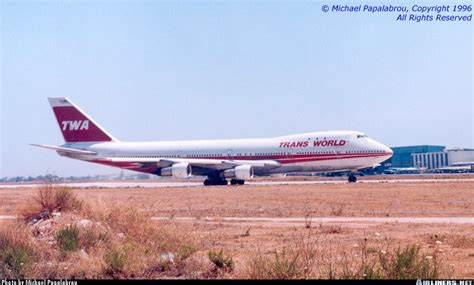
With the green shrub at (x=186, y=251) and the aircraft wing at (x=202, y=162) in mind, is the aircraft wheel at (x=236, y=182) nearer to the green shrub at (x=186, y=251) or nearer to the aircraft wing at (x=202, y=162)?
the aircraft wing at (x=202, y=162)

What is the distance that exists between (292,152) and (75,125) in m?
22.0

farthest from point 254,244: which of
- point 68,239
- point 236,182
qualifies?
point 236,182

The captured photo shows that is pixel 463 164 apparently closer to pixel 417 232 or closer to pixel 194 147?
pixel 194 147

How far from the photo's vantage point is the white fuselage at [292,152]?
5022cm

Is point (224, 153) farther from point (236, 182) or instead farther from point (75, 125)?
point (75, 125)

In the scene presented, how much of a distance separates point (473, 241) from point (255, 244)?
497 centimetres

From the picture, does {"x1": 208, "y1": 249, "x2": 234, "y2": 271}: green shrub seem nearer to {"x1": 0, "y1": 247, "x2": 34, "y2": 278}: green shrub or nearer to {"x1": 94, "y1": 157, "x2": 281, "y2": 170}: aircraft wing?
{"x1": 0, "y1": 247, "x2": 34, "y2": 278}: green shrub

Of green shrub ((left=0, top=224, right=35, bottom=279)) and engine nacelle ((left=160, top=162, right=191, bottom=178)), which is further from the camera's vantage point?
engine nacelle ((left=160, top=162, right=191, bottom=178))

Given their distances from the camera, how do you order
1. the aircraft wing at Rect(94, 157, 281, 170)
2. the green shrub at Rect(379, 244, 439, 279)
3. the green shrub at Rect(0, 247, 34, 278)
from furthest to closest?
the aircraft wing at Rect(94, 157, 281, 170) < the green shrub at Rect(0, 247, 34, 278) < the green shrub at Rect(379, 244, 439, 279)

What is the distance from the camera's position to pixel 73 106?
60844 millimetres

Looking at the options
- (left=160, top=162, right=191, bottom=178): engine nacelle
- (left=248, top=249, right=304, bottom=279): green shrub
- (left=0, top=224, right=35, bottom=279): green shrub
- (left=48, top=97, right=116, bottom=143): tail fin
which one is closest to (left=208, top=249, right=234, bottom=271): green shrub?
(left=248, top=249, right=304, bottom=279): green shrub

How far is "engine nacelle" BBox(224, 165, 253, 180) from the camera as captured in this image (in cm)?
4956

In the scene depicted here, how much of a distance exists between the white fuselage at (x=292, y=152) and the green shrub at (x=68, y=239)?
37.7 meters

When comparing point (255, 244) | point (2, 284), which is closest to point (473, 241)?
point (255, 244)
